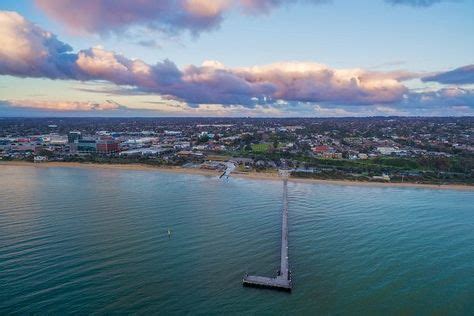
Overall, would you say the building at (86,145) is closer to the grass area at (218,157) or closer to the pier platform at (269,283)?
the grass area at (218,157)

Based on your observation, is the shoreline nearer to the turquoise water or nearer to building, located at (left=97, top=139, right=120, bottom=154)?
the turquoise water

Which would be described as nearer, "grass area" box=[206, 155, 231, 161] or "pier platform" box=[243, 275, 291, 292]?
"pier platform" box=[243, 275, 291, 292]

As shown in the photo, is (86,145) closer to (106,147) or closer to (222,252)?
(106,147)

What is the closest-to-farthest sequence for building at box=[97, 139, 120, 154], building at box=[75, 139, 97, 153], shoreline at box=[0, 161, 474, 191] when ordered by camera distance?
shoreline at box=[0, 161, 474, 191], building at box=[97, 139, 120, 154], building at box=[75, 139, 97, 153]

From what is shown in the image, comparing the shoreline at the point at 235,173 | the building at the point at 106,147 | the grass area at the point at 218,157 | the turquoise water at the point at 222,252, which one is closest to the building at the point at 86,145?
the building at the point at 106,147


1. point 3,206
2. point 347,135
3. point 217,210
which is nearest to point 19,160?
point 3,206

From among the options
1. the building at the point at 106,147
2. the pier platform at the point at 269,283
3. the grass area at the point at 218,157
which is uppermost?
the building at the point at 106,147

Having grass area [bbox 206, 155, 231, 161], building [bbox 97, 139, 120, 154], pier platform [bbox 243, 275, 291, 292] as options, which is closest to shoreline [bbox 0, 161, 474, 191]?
building [bbox 97, 139, 120, 154]

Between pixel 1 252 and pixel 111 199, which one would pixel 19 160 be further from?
pixel 1 252

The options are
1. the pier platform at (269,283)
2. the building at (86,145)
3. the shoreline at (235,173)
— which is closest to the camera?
the pier platform at (269,283)
